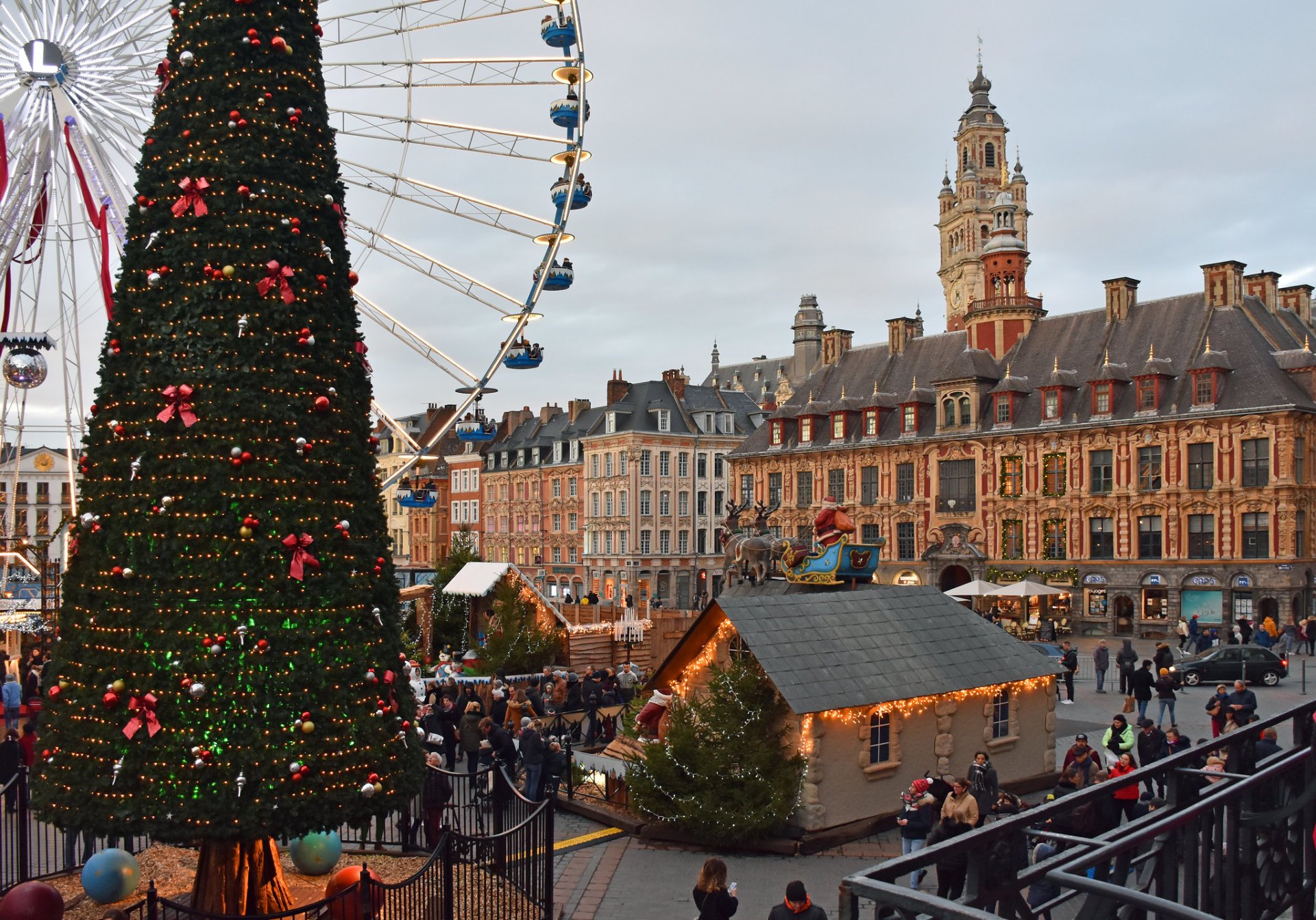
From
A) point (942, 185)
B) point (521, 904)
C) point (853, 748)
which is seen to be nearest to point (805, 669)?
point (853, 748)

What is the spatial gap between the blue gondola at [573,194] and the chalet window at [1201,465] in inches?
1257

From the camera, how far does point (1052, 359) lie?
5250 cm

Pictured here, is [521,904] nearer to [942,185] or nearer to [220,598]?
[220,598]

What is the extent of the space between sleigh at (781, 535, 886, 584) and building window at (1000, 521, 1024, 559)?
26.9 m

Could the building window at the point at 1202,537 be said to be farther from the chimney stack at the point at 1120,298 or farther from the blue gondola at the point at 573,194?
the blue gondola at the point at 573,194

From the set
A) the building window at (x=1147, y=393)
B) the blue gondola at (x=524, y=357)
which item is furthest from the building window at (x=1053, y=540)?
the blue gondola at (x=524, y=357)

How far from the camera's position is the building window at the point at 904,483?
5606 cm

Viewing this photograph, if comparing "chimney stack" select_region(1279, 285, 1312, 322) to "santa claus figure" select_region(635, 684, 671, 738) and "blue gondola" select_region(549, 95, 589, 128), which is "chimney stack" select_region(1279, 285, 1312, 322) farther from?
"santa claus figure" select_region(635, 684, 671, 738)

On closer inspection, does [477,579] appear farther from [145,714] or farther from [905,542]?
[145,714]

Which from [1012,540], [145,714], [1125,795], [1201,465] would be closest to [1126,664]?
[1125,795]

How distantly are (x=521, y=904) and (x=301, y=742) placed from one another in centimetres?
403

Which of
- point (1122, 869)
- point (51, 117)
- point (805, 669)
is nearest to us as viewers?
point (1122, 869)

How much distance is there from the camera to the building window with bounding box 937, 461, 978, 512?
53.6m

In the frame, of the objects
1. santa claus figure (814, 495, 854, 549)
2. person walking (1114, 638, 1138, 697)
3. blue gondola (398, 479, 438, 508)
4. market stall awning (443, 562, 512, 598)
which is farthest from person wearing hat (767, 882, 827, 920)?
market stall awning (443, 562, 512, 598)
